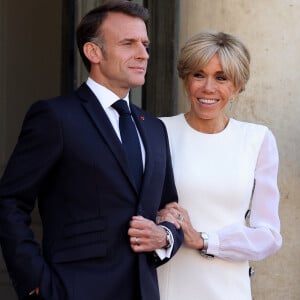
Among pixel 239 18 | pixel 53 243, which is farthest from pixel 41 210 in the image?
pixel 239 18

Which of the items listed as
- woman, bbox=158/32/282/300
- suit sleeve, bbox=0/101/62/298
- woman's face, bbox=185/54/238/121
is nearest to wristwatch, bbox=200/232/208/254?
woman, bbox=158/32/282/300

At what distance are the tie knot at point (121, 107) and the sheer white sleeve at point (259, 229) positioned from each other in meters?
0.59

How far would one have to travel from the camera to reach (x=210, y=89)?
3.34 metres

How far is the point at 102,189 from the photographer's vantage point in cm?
285

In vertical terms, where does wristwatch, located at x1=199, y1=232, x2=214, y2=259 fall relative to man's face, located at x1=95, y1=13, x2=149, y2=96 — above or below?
below

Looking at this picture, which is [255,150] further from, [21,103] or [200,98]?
[21,103]

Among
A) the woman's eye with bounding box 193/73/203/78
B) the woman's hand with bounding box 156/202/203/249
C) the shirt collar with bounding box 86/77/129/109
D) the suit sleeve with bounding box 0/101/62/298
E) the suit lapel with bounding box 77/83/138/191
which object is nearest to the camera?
the suit sleeve with bounding box 0/101/62/298

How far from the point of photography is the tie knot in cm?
300

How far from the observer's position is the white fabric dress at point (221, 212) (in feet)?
10.9

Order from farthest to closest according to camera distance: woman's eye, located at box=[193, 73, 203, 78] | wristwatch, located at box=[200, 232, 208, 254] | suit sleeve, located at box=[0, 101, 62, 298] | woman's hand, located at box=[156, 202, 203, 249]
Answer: woman's eye, located at box=[193, 73, 203, 78] < wristwatch, located at box=[200, 232, 208, 254] < woman's hand, located at box=[156, 202, 203, 249] < suit sleeve, located at box=[0, 101, 62, 298]

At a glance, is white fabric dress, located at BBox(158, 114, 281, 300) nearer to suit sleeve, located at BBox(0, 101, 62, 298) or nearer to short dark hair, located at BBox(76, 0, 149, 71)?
short dark hair, located at BBox(76, 0, 149, 71)

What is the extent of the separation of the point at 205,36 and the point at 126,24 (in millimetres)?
444

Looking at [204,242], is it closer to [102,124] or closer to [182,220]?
[182,220]

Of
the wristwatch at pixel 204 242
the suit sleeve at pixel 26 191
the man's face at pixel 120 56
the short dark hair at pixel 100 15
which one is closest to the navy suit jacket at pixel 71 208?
the suit sleeve at pixel 26 191
